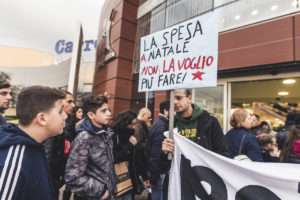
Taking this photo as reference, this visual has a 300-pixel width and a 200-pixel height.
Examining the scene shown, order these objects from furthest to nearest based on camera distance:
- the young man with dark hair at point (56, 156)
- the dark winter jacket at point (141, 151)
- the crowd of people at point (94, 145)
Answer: the dark winter jacket at point (141, 151) < the young man with dark hair at point (56, 156) < the crowd of people at point (94, 145)

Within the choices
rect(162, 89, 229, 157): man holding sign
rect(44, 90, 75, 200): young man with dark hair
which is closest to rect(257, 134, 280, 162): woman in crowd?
rect(162, 89, 229, 157): man holding sign

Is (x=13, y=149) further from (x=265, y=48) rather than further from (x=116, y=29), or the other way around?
(x=116, y=29)

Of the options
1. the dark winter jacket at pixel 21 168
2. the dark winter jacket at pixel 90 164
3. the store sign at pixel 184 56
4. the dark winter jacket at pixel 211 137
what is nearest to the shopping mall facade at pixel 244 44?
the store sign at pixel 184 56

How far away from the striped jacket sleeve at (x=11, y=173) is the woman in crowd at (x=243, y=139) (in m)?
2.82

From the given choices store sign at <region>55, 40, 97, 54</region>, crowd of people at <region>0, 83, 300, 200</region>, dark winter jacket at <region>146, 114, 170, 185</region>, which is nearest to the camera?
crowd of people at <region>0, 83, 300, 200</region>

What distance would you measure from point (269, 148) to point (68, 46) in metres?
41.4

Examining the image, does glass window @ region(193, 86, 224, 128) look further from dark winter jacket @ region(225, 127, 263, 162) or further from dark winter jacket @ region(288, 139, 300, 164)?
dark winter jacket @ region(288, 139, 300, 164)

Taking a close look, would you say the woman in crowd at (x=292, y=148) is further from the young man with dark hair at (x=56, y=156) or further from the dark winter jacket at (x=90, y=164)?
the young man with dark hair at (x=56, y=156)

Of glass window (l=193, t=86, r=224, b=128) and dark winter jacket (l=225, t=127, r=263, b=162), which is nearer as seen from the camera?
dark winter jacket (l=225, t=127, r=263, b=162)

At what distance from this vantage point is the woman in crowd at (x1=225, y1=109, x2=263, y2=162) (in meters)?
2.69

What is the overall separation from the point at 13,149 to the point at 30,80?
43354 millimetres

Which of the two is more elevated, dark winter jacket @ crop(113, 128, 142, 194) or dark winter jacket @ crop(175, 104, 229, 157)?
dark winter jacket @ crop(175, 104, 229, 157)

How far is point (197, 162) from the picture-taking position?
178 cm

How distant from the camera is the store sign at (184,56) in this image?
1.79m
